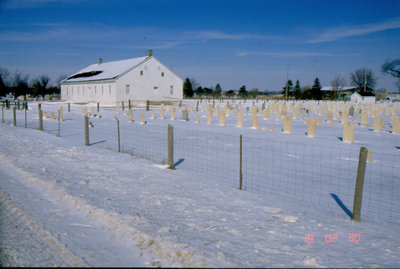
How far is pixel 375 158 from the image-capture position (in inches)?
406

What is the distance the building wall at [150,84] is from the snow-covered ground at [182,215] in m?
31.5

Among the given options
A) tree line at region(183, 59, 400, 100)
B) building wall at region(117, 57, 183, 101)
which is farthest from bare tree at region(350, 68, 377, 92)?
building wall at region(117, 57, 183, 101)

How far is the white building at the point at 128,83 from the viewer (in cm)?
3969

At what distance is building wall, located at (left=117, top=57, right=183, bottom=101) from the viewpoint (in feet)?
131

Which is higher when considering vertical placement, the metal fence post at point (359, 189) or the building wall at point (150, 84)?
the building wall at point (150, 84)

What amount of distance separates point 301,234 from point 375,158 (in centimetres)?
755

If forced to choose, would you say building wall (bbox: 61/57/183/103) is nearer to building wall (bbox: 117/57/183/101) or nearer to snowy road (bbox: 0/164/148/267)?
building wall (bbox: 117/57/183/101)

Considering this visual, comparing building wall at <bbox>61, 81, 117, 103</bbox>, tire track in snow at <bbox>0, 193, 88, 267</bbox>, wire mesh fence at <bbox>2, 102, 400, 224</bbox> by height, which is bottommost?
wire mesh fence at <bbox>2, 102, 400, 224</bbox>

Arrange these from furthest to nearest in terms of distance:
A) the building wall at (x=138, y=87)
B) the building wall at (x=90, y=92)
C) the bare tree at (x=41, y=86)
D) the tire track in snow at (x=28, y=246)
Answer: the bare tree at (x=41, y=86), the building wall at (x=90, y=92), the building wall at (x=138, y=87), the tire track in snow at (x=28, y=246)

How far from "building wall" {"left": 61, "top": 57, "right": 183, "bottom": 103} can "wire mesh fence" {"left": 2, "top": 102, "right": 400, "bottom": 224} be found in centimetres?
2720

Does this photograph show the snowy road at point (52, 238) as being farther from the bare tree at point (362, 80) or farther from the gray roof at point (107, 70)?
the bare tree at point (362, 80)

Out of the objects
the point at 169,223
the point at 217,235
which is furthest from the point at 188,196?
the point at 217,235

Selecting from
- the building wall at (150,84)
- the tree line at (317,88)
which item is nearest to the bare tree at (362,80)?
the tree line at (317,88)

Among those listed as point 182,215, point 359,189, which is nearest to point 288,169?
point 359,189
